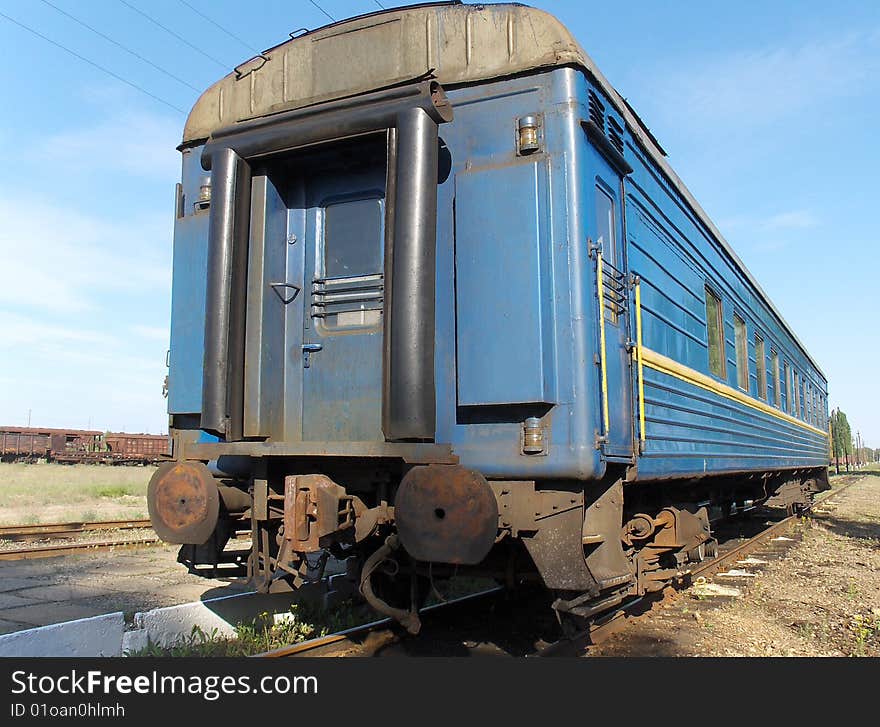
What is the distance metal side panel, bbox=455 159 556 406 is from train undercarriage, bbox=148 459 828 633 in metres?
0.52

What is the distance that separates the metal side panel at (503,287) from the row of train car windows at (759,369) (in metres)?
3.68

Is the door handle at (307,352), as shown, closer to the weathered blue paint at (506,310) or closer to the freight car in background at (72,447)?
the weathered blue paint at (506,310)

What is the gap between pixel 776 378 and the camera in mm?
11453

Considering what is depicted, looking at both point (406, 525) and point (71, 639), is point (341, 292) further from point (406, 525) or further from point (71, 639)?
point (71, 639)

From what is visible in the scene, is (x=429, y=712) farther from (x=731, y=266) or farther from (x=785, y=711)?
(x=731, y=266)

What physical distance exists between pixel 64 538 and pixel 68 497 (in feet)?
31.7

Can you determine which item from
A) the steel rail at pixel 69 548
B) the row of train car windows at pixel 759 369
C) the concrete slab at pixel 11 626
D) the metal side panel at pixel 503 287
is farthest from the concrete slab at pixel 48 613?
the row of train car windows at pixel 759 369

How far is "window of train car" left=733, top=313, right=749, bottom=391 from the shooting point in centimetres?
864

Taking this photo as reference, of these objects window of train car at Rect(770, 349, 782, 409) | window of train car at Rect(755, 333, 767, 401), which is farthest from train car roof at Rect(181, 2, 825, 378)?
window of train car at Rect(770, 349, 782, 409)

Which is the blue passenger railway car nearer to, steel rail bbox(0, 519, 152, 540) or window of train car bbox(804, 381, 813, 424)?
steel rail bbox(0, 519, 152, 540)

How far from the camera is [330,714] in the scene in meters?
3.47

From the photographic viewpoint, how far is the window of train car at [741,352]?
8.64 m

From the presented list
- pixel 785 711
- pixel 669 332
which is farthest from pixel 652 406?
pixel 785 711

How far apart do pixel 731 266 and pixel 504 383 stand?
553 cm
